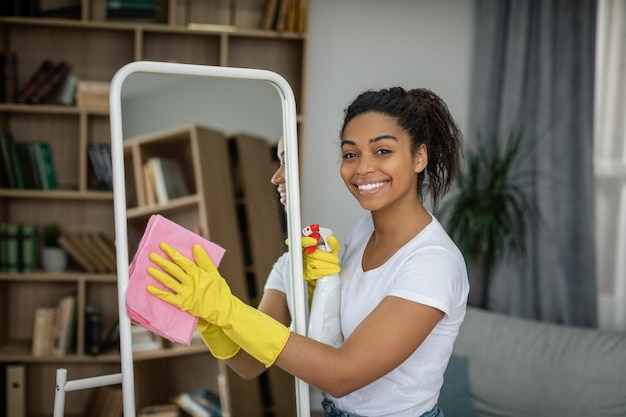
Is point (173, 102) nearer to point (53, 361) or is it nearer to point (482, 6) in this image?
point (53, 361)

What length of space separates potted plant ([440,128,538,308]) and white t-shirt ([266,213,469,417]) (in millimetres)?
1999

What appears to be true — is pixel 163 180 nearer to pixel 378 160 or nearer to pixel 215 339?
pixel 215 339

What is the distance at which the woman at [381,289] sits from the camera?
4.23 ft

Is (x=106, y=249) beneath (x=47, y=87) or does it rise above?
beneath

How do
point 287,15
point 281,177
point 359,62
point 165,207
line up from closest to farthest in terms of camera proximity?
point 165,207 → point 281,177 → point 287,15 → point 359,62

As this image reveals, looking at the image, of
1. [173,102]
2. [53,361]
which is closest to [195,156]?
[173,102]

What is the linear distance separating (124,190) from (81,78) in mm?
2498

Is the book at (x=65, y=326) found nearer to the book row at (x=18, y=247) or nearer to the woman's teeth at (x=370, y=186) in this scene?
the book row at (x=18, y=247)

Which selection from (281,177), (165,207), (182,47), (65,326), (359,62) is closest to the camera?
(165,207)

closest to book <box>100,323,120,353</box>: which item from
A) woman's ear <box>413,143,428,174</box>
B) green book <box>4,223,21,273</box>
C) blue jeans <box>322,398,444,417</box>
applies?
green book <box>4,223,21,273</box>

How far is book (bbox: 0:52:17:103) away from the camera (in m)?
3.44

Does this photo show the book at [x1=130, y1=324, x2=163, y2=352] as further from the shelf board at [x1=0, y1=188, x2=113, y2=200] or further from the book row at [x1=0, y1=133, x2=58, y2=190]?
the book row at [x1=0, y1=133, x2=58, y2=190]

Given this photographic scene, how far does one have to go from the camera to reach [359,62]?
12.6 feet

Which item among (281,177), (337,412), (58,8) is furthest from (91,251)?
(337,412)
